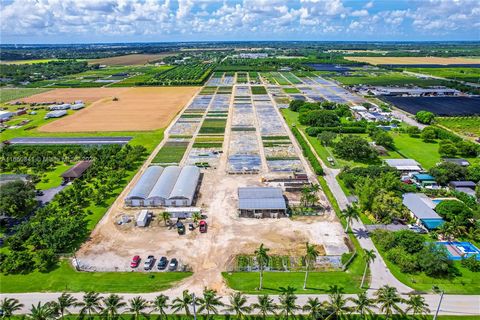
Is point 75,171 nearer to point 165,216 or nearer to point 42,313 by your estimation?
point 165,216

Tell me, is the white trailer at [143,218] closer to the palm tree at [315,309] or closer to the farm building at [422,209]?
the palm tree at [315,309]

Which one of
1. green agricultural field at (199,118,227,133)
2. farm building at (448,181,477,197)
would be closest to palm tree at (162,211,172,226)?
green agricultural field at (199,118,227,133)

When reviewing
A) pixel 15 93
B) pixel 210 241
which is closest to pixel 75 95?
pixel 15 93

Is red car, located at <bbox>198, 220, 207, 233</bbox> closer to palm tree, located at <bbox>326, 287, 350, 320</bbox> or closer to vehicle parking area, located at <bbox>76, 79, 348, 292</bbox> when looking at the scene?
vehicle parking area, located at <bbox>76, 79, 348, 292</bbox>

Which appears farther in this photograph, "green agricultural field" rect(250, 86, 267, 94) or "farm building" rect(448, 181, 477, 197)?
"green agricultural field" rect(250, 86, 267, 94)

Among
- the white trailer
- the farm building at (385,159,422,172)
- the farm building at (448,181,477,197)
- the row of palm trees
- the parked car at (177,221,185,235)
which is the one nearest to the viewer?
the row of palm trees

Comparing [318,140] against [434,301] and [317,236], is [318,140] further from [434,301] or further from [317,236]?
[434,301]
